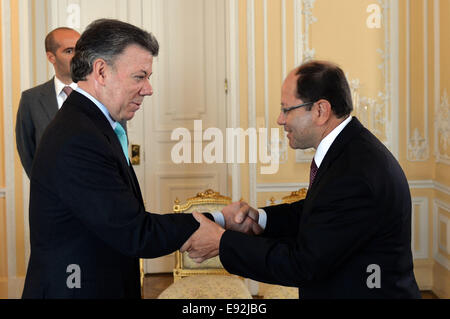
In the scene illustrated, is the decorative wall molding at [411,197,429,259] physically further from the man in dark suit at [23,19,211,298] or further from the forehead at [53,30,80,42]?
the man in dark suit at [23,19,211,298]

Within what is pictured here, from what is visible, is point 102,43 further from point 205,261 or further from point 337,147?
point 205,261

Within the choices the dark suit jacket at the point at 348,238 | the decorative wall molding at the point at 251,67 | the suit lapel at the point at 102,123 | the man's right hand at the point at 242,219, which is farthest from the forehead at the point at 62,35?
the dark suit jacket at the point at 348,238

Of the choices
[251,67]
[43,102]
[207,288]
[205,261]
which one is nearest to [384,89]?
[251,67]

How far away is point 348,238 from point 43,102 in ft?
8.79

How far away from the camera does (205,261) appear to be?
3.85 meters

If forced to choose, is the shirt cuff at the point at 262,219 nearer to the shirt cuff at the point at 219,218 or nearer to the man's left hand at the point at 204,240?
the shirt cuff at the point at 219,218

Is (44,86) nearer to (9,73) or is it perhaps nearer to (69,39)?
(69,39)

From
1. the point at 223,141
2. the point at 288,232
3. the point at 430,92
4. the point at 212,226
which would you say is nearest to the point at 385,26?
the point at 430,92

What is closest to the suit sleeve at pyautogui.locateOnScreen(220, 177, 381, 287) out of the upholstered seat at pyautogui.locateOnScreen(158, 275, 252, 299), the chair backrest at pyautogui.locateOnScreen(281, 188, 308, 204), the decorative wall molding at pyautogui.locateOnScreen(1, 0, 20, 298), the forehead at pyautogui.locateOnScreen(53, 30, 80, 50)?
the upholstered seat at pyautogui.locateOnScreen(158, 275, 252, 299)

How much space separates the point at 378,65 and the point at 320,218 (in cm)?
324

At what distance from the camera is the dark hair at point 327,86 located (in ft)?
7.21

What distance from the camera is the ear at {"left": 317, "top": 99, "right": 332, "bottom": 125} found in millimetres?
2209

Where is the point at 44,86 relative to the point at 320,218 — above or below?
above

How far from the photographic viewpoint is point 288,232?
2.67 metres
